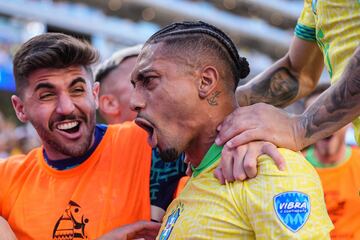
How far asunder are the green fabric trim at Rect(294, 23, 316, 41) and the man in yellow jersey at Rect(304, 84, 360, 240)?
6.13ft

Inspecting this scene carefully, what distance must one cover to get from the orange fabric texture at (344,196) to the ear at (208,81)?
2.84 meters

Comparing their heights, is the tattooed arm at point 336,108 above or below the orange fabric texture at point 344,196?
above

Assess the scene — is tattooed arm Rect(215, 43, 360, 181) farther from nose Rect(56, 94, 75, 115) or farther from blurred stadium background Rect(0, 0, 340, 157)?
blurred stadium background Rect(0, 0, 340, 157)

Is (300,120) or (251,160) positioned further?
(300,120)

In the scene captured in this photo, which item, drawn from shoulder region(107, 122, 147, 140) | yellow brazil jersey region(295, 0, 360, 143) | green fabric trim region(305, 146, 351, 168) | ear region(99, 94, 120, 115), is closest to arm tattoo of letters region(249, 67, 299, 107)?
yellow brazil jersey region(295, 0, 360, 143)

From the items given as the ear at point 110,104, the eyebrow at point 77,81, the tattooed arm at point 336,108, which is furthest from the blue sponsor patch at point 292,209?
the ear at point 110,104

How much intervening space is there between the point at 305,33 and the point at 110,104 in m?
1.93

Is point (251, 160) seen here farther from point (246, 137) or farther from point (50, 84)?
point (50, 84)

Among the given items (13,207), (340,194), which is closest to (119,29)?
(340,194)

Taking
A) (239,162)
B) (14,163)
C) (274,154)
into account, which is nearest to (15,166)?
(14,163)

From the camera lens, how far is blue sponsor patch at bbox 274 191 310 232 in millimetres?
2072

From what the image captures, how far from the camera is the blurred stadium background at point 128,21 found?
2053 centimetres

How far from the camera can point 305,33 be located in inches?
126

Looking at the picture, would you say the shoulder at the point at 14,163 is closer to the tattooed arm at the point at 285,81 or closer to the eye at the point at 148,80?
the eye at the point at 148,80
